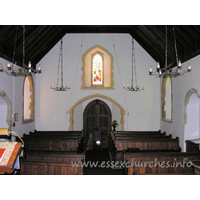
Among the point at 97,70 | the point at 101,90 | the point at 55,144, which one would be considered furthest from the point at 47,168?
the point at 97,70

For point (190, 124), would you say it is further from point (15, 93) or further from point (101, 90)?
point (15, 93)

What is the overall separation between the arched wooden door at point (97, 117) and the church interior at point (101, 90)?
0.07 meters

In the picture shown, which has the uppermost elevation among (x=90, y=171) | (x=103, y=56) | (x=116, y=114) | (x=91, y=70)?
(x=103, y=56)

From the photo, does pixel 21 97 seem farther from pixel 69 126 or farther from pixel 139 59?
pixel 139 59

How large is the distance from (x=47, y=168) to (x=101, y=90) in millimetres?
7466

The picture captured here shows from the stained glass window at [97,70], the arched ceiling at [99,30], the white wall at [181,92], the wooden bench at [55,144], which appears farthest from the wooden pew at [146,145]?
the stained glass window at [97,70]

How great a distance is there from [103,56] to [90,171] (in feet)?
24.1

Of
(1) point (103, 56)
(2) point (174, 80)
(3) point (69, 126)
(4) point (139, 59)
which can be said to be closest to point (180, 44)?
(2) point (174, 80)

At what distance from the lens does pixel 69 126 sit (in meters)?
11.9

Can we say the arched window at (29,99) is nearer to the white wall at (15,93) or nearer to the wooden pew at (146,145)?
the white wall at (15,93)

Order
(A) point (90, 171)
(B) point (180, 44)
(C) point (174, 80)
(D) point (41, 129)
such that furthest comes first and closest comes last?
1. (D) point (41, 129)
2. (C) point (174, 80)
3. (B) point (180, 44)
4. (A) point (90, 171)

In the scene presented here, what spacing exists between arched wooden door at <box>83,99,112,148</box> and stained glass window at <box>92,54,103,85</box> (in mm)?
1893

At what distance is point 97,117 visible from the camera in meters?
13.8

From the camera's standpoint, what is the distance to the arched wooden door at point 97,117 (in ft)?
45.2
